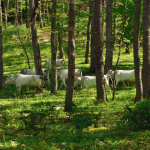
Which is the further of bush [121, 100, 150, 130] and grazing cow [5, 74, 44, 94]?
grazing cow [5, 74, 44, 94]

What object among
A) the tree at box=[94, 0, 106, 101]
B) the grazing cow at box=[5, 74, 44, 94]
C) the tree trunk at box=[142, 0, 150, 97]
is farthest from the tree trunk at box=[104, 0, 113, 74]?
the tree at box=[94, 0, 106, 101]

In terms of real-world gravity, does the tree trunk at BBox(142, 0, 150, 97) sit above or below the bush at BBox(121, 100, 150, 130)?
above

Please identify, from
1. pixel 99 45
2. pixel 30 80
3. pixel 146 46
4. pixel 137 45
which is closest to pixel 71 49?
pixel 99 45

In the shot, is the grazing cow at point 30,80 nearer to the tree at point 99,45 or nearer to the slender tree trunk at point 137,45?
the tree at point 99,45

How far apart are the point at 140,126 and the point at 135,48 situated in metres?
5.06

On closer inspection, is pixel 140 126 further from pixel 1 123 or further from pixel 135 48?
pixel 1 123

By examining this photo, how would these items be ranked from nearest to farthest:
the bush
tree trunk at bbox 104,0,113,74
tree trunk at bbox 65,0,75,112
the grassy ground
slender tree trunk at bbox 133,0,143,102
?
the grassy ground
the bush
tree trunk at bbox 65,0,75,112
slender tree trunk at bbox 133,0,143,102
tree trunk at bbox 104,0,113,74

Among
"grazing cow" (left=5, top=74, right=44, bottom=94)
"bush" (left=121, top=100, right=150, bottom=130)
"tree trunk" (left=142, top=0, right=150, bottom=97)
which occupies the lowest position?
"grazing cow" (left=5, top=74, right=44, bottom=94)

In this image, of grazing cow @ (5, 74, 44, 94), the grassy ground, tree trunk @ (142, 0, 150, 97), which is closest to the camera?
the grassy ground

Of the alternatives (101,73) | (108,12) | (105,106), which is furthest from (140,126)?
(108,12)

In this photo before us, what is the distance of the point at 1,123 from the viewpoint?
1012 centimetres

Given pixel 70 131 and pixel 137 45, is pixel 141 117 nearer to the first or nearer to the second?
pixel 70 131

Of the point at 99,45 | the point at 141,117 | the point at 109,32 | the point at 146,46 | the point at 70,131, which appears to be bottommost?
the point at 70,131

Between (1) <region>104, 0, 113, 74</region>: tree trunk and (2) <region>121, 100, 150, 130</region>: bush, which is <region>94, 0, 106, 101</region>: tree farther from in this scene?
(1) <region>104, 0, 113, 74</region>: tree trunk
